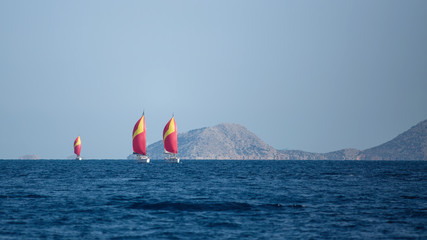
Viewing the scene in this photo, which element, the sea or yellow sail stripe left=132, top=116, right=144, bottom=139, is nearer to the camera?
the sea

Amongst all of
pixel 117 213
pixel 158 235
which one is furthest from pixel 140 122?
pixel 158 235

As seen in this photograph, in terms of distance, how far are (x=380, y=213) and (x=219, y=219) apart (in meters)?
11.0

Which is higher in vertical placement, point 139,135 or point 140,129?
point 140,129

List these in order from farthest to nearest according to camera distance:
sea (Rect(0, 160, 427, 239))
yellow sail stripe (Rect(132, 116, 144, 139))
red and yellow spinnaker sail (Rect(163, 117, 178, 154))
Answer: red and yellow spinnaker sail (Rect(163, 117, 178, 154)) → yellow sail stripe (Rect(132, 116, 144, 139)) → sea (Rect(0, 160, 427, 239))

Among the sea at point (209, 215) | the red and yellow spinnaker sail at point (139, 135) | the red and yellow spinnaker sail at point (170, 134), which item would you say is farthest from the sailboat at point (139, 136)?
the sea at point (209, 215)

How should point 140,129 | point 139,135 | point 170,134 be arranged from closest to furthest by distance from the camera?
point 140,129, point 139,135, point 170,134

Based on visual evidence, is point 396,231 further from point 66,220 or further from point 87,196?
point 87,196

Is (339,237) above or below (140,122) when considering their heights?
below

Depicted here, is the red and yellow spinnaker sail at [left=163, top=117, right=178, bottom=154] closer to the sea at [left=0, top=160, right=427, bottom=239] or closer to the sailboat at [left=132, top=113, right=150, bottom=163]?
the sailboat at [left=132, top=113, right=150, bottom=163]

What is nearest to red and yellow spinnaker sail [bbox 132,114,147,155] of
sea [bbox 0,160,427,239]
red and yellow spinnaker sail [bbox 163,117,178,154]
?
red and yellow spinnaker sail [bbox 163,117,178,154]

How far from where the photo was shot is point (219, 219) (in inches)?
1156

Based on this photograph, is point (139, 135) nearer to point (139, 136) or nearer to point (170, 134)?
point (139, 136)

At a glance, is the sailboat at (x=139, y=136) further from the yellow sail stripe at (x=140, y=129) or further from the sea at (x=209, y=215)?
the sea at (x=209, y=215)

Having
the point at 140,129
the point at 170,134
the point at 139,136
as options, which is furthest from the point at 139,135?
the point at 170,134
